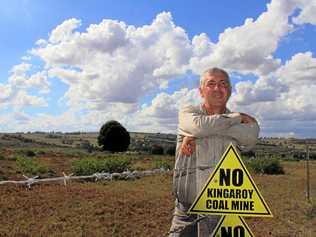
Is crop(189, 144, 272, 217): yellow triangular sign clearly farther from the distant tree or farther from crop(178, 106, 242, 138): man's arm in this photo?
the distant tree

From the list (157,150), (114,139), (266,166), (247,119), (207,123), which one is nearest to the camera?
(207,123)

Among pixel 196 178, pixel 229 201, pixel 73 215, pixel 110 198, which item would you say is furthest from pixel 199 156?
pixel 110 198

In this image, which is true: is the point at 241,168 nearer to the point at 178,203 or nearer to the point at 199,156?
the point at 199,156

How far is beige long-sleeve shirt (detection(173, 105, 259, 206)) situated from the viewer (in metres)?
3.55

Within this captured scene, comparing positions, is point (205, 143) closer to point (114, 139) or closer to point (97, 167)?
point (97, 167)

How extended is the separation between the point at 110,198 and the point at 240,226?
1226cm

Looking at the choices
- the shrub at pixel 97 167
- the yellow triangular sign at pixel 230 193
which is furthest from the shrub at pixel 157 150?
the yellow triangular sign at pixel 230 193

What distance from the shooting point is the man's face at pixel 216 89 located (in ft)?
12.1

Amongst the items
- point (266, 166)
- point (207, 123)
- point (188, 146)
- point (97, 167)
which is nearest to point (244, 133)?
point (207, 123)

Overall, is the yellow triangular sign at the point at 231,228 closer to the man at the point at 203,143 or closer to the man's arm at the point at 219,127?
the man at the point at 203,143

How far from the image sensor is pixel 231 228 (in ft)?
11.3

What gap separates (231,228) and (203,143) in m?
0.60

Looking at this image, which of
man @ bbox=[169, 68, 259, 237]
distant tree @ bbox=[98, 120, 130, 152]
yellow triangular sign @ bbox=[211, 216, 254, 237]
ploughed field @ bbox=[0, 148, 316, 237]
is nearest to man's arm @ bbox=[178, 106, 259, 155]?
man @ bbox=[169, 68, 259, 237]

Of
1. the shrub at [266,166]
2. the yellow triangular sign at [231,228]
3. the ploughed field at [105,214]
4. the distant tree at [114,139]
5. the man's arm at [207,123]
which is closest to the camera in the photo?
the yellow triangular sign at [231,228]
